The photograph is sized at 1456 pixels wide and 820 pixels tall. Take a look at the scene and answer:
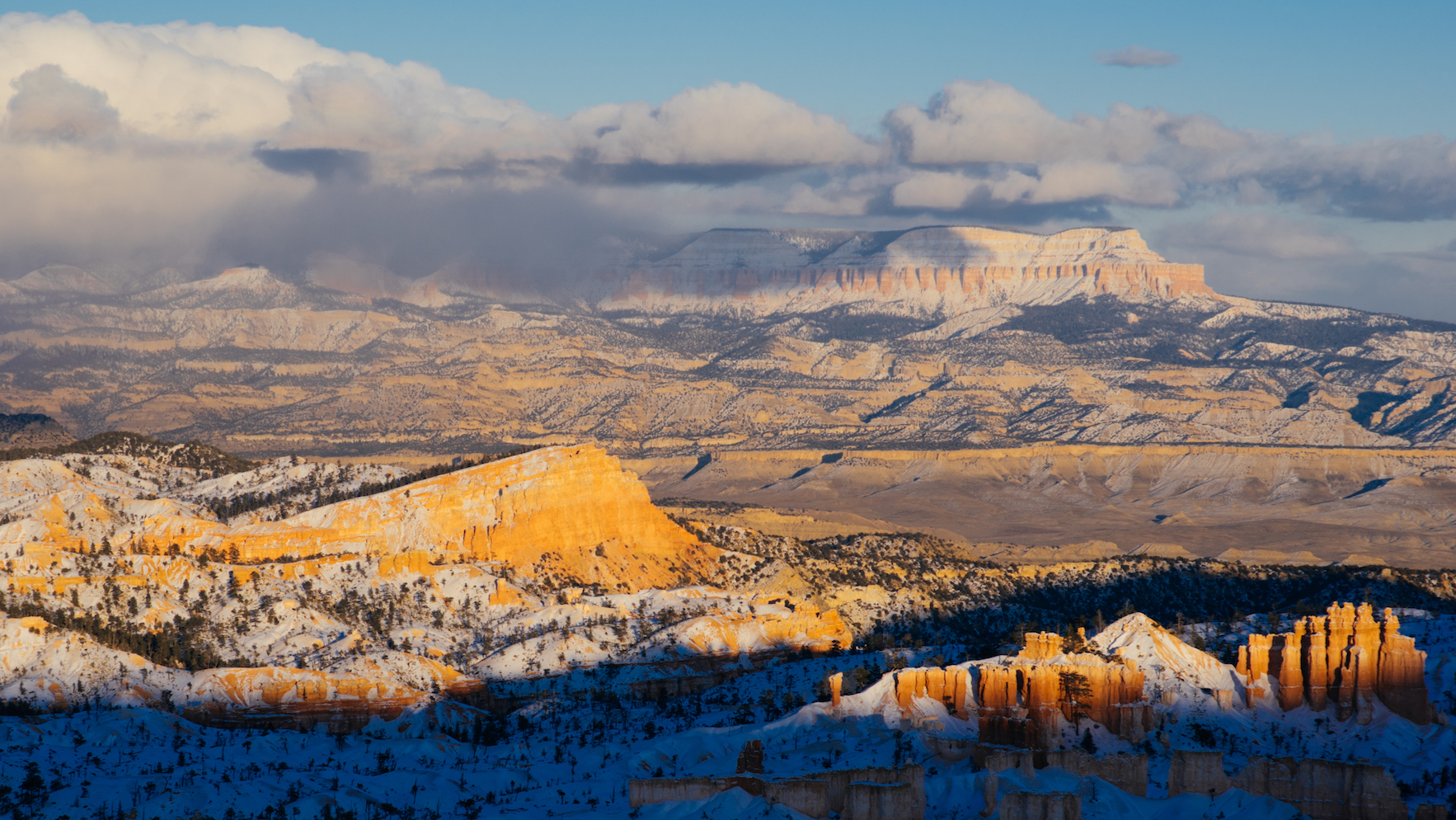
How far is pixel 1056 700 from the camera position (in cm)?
8806

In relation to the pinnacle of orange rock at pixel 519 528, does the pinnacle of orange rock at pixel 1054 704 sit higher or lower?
higher

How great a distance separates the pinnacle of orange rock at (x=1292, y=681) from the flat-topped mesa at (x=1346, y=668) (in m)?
0.04

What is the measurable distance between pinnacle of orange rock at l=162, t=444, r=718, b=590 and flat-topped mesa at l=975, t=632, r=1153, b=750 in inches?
2989

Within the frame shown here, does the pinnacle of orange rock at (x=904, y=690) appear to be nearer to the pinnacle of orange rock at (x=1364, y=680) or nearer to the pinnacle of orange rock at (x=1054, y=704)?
the pinnacle of orange rock at (x=1054, y=704)

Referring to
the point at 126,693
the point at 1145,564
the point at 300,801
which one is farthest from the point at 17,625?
the point at 1145,564

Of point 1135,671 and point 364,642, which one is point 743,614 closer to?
point 364,642

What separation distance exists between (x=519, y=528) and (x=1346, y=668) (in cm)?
9062

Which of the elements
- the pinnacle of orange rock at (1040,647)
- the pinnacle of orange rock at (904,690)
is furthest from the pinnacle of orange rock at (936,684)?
the pinnacle of orange rock at (1040,647)

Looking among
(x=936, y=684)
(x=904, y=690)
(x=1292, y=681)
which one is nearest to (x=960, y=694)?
(x=936, y=684)

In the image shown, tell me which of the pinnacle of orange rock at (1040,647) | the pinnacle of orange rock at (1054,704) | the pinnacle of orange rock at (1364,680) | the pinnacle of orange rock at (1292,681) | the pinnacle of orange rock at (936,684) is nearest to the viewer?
the pinnacle of orange rock at (1054,704)

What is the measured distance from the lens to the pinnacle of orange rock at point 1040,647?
90.9m

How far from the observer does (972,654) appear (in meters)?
110

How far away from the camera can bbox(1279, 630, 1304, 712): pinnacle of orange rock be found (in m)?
90.2

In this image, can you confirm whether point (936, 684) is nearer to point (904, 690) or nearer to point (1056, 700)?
point (904, 690)
